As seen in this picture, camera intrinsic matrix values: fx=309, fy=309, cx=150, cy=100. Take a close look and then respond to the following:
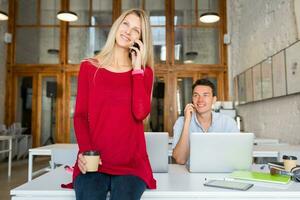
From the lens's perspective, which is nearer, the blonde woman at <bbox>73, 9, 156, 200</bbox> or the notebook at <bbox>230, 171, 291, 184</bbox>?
the blonde woman at <bbox>73, 9, 156, 200</bbox>

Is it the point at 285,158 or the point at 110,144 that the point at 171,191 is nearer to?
the point at 110,144

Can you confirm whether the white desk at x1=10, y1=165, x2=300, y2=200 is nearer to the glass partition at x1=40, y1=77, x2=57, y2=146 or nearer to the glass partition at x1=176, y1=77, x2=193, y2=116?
the glass partition at x1=176, y1=77, x2=193, y2=116

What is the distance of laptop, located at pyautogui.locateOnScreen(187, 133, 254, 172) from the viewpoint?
1.55m

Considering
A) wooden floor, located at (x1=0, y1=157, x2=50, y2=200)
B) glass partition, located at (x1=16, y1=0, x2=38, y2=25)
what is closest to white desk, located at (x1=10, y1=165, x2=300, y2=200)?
wooden floor, located at (x1=0, y1=157, x2=50, y2=200)

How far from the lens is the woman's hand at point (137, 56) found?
1.34 metres

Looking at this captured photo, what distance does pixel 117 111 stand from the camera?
127cm

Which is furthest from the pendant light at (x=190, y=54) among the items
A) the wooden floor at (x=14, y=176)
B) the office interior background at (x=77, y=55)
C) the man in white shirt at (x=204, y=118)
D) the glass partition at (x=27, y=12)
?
the man in white shirt at (x=204, y=118)

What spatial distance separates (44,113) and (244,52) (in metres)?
4.78

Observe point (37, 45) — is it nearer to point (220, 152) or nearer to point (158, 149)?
point (158, 149)

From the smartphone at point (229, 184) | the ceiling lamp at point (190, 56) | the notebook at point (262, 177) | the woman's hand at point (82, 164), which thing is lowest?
the smartphone at point (229, 184)

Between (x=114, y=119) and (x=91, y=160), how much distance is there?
0.69 feet

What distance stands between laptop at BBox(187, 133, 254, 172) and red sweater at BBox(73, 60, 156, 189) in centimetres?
38

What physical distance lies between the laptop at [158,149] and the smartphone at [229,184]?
333 millimetres

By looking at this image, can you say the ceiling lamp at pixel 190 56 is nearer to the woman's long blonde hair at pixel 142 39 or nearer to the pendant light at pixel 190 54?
the pendant light at pixel 190 54
